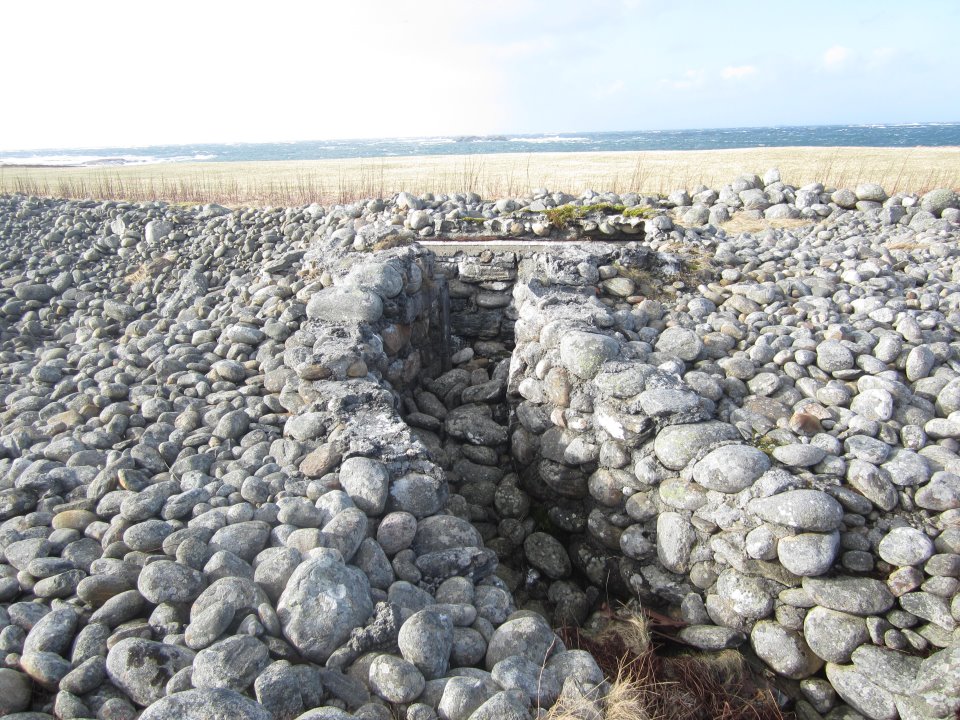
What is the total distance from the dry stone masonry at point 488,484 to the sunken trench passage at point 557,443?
2 cm

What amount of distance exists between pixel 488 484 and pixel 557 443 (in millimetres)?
673

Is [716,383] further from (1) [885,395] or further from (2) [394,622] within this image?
(2) [394,622]

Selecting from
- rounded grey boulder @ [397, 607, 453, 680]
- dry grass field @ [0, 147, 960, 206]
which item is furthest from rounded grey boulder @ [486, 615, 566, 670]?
dry grass field @ [0, 147, 960, 206]

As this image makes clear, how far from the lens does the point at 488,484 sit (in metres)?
4.84

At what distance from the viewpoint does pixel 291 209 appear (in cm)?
1042

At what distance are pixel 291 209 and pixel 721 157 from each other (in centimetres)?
2225

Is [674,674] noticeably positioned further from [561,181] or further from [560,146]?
[560,146]

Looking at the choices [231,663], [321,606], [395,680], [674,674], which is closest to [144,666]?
[231,663]

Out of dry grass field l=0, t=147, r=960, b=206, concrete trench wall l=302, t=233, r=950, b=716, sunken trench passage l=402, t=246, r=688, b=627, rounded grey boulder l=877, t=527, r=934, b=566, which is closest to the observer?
rounded grey boulder l=877, t=527, r=934, b=566

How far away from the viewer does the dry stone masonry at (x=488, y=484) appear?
2412 mm

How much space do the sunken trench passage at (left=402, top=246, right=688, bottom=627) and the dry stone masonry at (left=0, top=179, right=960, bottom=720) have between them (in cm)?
2

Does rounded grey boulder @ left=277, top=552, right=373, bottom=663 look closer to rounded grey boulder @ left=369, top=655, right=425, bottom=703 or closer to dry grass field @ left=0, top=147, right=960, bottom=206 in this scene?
rounded grey boulder @ left=369, top=655, right=425, bottom=703

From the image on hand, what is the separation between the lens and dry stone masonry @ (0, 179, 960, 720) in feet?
7.91

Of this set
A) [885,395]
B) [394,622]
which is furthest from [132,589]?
[885,395]
